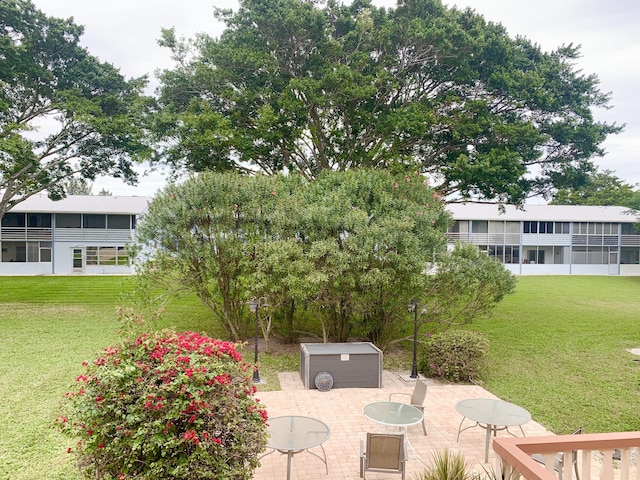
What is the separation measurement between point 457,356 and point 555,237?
33.7 m

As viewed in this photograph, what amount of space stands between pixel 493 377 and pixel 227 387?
27.3 ft

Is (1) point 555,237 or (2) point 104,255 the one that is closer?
(2) point 104,255

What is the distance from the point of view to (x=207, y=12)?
16344mm

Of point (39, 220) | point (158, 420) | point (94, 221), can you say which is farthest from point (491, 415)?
point (39, 220)

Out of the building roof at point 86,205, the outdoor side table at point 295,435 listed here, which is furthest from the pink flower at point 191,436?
the building roof at point 86,205

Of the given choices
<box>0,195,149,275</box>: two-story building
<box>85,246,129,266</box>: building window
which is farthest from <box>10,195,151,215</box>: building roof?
<box>85,246,129,266</box>: building window

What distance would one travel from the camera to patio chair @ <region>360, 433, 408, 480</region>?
570 cm

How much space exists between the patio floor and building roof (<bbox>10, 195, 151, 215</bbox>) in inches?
1038

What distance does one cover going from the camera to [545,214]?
38.9m

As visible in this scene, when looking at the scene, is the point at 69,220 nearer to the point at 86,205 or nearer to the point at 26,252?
the point at 86,205

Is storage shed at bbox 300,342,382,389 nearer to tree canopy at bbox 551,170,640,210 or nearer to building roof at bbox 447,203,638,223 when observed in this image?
building roof at bbox 447,203,638,223

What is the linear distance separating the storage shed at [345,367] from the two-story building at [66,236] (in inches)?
1054

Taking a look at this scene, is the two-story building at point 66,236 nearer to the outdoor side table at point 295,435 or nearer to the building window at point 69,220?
the building window at point 69,220

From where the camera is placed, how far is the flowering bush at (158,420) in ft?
13.9
